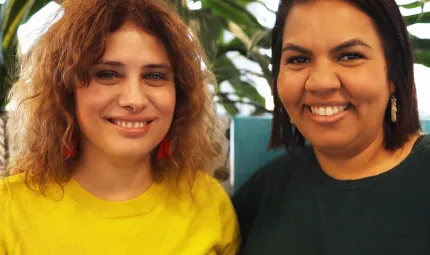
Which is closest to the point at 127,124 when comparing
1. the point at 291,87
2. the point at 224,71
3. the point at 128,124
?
the point at 128,124

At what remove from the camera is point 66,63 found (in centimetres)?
94

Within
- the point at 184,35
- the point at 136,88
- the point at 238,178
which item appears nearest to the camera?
the point at 136,88

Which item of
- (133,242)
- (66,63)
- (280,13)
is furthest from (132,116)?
(280,13)

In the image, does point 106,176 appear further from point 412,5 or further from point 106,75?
point 412,5

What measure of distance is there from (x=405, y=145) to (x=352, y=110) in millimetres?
152

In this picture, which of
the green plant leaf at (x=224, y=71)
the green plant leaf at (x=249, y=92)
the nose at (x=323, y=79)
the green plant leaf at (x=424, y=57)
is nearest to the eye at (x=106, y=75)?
the nose at (x=323, y=79)

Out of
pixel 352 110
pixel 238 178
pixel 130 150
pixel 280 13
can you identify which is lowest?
pixel 238 178

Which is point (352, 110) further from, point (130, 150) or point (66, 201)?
point (66, 201)

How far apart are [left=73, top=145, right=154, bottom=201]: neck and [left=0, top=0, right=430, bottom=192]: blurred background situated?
0.24m

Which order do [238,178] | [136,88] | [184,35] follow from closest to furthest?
[136,88] → [184,35] → [238,178]

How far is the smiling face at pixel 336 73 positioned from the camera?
92cm

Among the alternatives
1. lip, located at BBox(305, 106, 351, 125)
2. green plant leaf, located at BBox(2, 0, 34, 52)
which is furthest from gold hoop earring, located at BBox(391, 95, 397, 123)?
green plant leaf, located at BBox(2, 0, 34, 52)

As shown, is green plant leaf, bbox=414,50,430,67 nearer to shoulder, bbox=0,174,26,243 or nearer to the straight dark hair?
the straight dark hair

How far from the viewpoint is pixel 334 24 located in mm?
919
